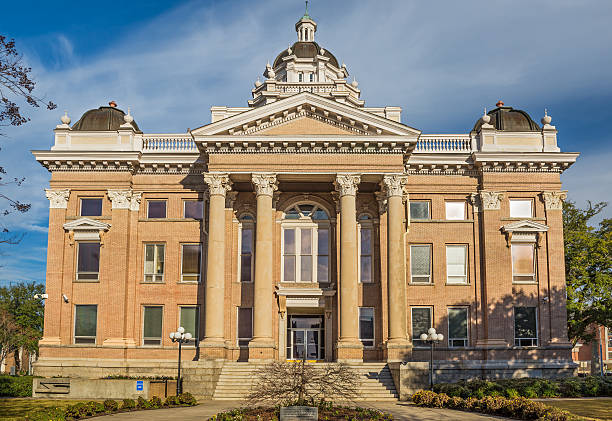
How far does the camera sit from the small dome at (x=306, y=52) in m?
61.6

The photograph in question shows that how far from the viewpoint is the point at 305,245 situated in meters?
43.4

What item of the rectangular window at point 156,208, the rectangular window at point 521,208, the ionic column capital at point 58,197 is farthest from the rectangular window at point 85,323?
the rectangular window at point 521,208

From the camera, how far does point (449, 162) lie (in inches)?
1718

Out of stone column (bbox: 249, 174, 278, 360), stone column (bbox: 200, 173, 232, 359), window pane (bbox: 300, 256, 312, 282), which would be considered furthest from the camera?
window pane (bbox: 300, 256, 312, 282)

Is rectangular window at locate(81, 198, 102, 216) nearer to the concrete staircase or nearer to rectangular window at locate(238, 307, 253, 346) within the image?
rectangular window at locate(238, 307, 253, 346)

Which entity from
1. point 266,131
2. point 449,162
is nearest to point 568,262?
point 449,162

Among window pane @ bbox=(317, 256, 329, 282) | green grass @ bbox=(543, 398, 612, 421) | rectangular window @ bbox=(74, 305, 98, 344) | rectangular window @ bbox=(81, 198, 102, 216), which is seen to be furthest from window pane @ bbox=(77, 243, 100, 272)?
green grass @ bbox=(543, 398, 612, 421)

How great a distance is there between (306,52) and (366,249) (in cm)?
2492

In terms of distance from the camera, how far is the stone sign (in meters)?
22.1

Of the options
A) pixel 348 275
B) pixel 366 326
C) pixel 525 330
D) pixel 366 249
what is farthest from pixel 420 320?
pixel 348 275

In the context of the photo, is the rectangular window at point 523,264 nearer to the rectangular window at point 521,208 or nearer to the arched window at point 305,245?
the rectangular window at point 521,208

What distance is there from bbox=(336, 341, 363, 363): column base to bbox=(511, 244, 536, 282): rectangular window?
1183cm

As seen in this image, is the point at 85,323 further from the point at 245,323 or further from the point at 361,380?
the point at 361,380

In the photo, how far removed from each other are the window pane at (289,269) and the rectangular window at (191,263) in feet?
17.9
